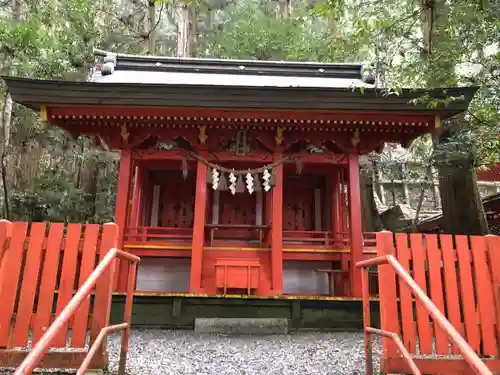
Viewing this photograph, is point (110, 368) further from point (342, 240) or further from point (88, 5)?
point (88, 5)

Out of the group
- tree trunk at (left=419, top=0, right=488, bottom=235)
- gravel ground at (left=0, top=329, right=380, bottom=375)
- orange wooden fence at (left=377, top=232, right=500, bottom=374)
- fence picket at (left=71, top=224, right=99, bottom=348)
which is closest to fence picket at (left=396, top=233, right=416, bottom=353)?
orange wooden fence at (left=377, top=232, right=500, bottom=374)

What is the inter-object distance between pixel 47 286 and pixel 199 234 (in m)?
4.38

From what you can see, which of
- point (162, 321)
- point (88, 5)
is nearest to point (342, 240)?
point (162, 321)

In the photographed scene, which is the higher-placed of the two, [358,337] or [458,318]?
[458,318]

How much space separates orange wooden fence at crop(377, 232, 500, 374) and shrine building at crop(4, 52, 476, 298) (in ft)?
13.3

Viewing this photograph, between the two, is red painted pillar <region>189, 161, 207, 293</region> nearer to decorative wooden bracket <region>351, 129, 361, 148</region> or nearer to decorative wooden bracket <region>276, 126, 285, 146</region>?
decorative wooden bracket <region>276, 126, 285, 146</region>

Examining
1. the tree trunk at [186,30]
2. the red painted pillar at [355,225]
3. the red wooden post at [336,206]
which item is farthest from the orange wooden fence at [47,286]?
the tree trunk at [186,30]

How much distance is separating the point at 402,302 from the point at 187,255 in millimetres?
5600

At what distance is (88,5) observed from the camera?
14.9 m

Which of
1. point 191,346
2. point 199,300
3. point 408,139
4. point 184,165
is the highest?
point 408,139

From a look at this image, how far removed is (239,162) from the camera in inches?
355

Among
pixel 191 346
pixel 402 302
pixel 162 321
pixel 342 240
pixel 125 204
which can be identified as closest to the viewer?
pixel 402 302

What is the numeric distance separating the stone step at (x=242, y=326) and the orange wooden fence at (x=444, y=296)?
140 inches

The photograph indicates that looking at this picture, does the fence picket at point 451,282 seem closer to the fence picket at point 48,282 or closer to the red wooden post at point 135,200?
the fence picket at point 48,282
